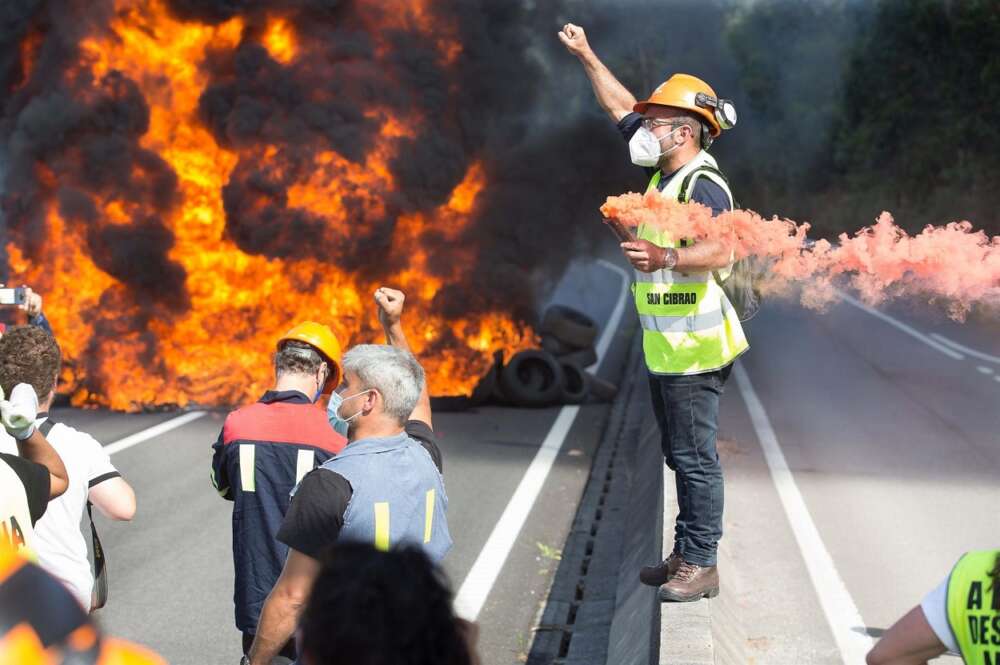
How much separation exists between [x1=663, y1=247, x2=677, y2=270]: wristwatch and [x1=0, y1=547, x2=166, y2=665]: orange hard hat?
3478 mm

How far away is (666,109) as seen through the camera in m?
5.80

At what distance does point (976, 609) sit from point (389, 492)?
1.80 meters

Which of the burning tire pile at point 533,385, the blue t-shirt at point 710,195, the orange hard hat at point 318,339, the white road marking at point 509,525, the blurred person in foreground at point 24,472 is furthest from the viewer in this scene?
the burning tire pile at point 533,385

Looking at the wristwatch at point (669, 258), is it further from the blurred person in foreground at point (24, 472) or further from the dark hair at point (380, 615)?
the dark hair at point (380, 615)

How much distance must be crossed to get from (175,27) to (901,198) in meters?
28.4

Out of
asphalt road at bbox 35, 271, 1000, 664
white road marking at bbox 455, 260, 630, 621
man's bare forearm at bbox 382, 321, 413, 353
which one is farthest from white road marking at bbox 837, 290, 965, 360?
man's bare forearm at bbox 382, 321, 413, 353

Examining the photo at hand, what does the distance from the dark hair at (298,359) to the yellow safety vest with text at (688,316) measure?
5.30 feet

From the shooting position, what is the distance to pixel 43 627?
1.94 metres

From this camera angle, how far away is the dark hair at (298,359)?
4.89m

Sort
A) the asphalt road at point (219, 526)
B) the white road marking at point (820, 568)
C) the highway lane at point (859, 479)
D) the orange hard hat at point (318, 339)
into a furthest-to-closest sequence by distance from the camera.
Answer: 1. the highway lane at point (859, 479)
2. the asphalt road at point (219, 526)
3. the white road marking at point (820, 568)
4. the orange hard hat at point (318, 339)

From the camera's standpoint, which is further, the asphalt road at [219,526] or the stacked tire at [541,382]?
the stacked tire at [541,382]

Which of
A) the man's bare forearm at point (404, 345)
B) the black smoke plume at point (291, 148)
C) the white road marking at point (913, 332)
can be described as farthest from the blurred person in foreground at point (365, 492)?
the white road marking at point (913, 332)

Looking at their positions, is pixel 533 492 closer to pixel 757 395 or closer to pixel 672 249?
pixel 672 249

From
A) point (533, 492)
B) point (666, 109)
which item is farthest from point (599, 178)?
point (666, 109)
